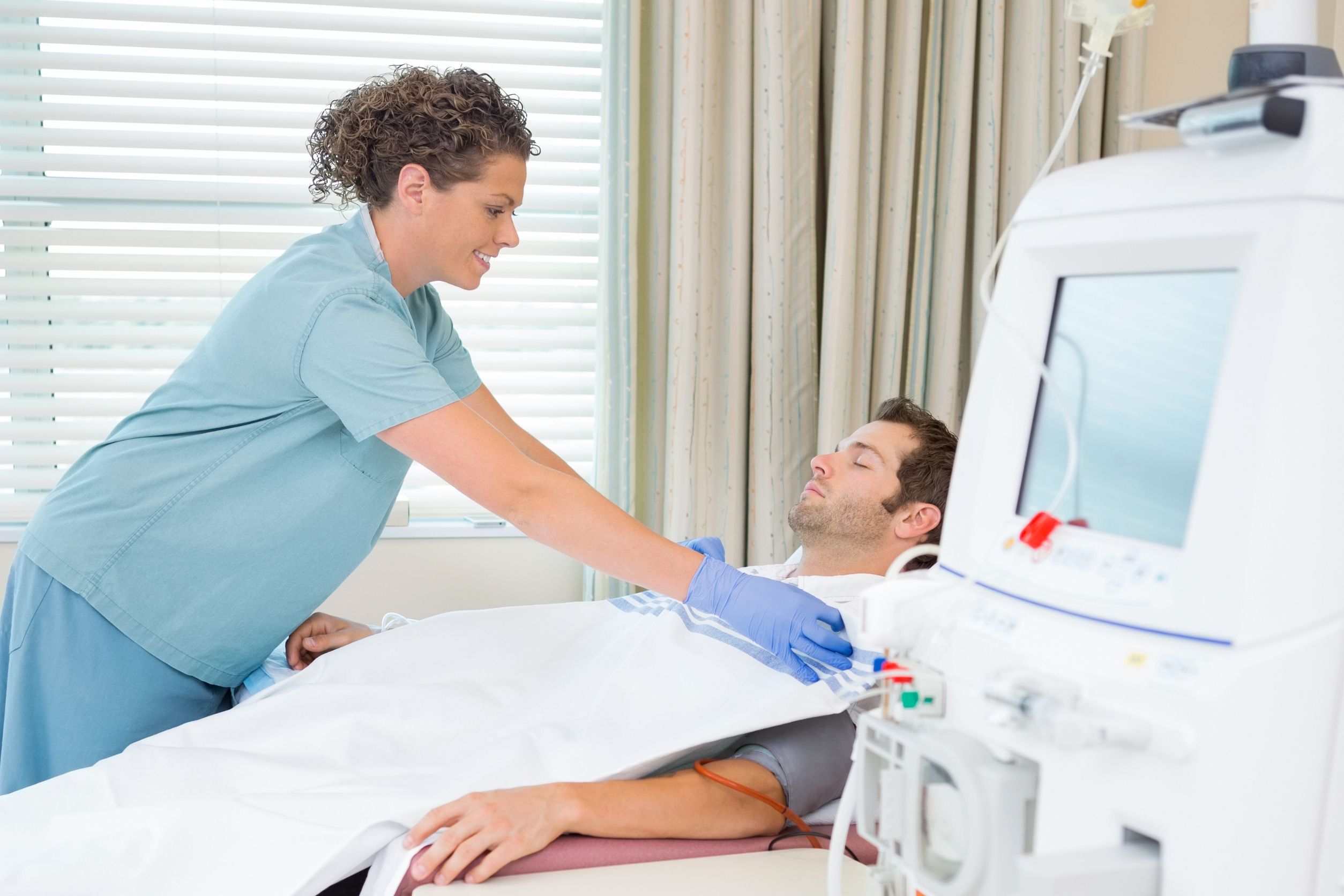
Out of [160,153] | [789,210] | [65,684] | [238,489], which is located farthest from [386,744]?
[160,153]

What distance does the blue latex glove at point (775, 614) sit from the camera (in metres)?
1.23

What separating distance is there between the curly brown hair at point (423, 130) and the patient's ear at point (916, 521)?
80 cm

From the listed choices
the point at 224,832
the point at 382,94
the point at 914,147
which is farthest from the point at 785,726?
the point at 914,147

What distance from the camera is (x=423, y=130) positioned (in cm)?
148

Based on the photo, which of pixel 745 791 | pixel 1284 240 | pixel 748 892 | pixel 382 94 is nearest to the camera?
pixel 1284 240

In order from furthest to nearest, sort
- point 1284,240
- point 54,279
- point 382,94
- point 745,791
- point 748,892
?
point 54,279 → point 382,94 → point 745,791 → point 748,892 → point 1284,240

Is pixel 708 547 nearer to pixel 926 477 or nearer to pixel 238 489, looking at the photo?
pixel 926 477

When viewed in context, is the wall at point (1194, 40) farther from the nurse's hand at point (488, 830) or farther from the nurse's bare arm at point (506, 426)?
the nurse's hand at point (488, 830)

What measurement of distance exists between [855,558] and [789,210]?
0.77 metres

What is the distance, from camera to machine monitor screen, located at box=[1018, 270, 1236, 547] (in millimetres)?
656

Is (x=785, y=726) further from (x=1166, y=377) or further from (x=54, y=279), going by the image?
(x=54, y=279)

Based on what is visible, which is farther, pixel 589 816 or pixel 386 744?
pixel 386 744

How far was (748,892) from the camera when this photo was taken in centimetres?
94

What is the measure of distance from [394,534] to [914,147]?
1321 mm
